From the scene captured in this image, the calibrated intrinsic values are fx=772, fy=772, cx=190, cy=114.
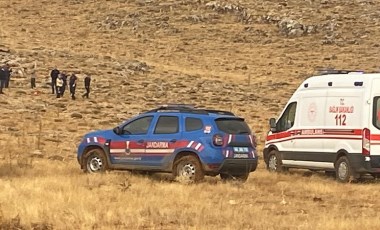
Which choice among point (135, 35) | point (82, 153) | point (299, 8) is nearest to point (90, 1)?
point (135, 35)

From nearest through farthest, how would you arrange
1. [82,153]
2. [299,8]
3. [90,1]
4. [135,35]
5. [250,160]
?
[250,160] → [82,153] → [135,35] → [299,8] → [90,1]

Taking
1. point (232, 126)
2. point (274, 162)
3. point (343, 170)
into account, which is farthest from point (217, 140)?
point (274, 162)

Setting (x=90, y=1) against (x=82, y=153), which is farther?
(x=90, y=1)

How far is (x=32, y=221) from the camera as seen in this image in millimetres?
9945

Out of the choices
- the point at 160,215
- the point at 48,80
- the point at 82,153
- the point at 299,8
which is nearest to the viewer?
the point at 160,215

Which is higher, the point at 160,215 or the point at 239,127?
the point at 239,127

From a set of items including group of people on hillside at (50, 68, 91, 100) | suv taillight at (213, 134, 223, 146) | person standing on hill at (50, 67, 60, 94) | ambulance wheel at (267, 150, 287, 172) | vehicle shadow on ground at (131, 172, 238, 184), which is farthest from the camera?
person standing on hill at (50, 67, 60, 94)

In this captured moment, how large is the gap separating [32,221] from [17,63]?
34432mm

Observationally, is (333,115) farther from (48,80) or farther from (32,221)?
(48,80)

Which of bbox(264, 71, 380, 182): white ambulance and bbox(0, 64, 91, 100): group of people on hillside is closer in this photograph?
bbox(264, 71, 380, 182): white ambulance

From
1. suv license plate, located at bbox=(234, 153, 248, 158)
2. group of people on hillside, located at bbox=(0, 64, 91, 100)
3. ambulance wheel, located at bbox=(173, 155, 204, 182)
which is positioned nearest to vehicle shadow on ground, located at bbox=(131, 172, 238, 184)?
ambulance wheel, located at bbox=(173, 155, 204, 182)

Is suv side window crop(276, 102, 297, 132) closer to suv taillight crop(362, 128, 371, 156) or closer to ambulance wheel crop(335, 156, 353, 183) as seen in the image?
ambulance wheel crop(335, 156, 353, 183)

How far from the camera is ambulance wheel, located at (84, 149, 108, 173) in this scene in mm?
16891

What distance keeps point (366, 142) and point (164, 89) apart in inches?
997
